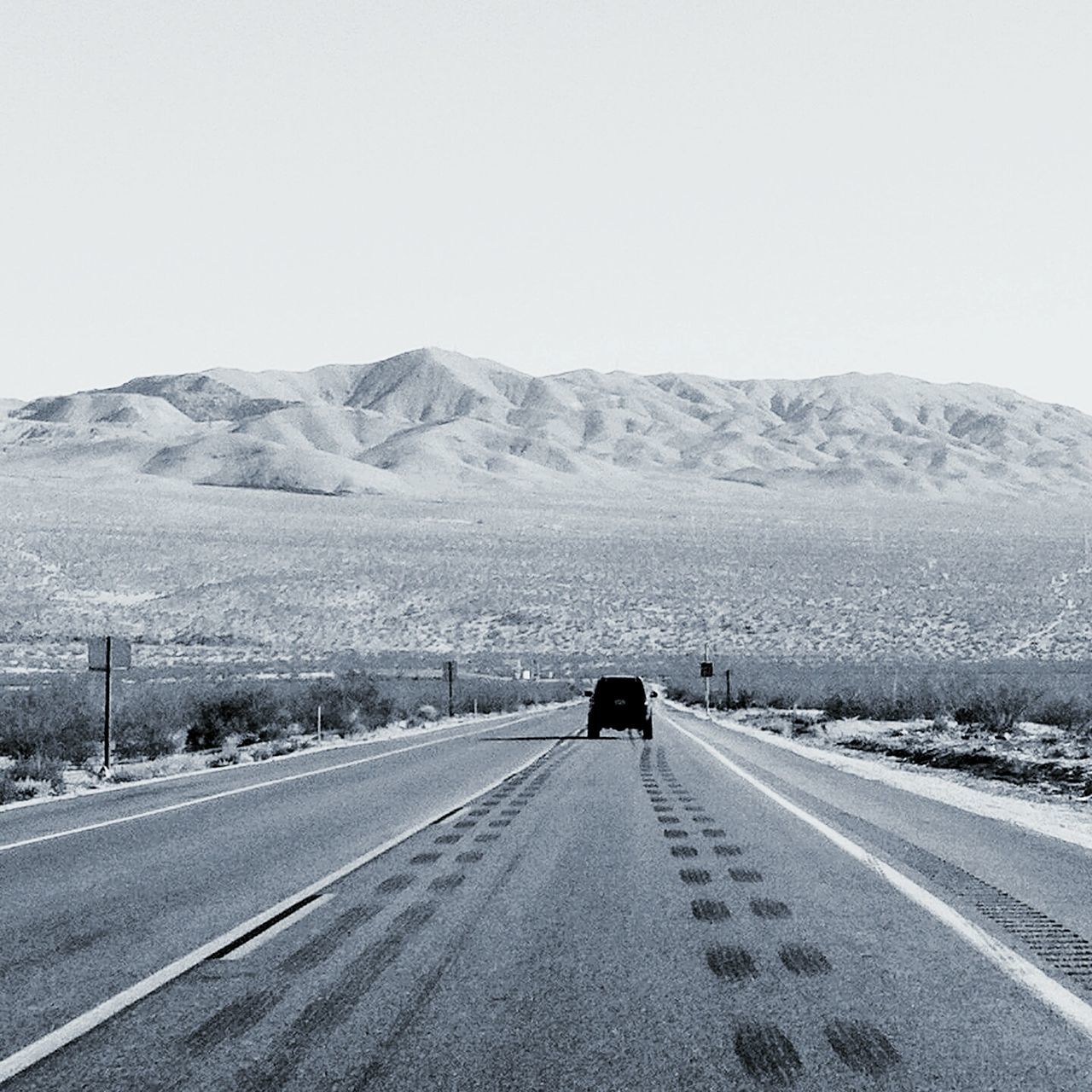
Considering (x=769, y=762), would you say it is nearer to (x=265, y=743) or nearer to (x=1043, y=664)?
(x=265, y=743)

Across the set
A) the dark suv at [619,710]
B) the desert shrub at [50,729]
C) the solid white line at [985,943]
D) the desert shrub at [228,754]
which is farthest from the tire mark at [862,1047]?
the dark suv at [619,710]

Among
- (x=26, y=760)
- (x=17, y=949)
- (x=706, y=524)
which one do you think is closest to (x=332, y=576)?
(x=706, y=524)

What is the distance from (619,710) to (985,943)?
30110 millimetres

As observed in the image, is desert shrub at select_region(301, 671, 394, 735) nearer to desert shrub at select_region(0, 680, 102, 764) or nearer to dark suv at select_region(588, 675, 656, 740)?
desert shrub at select_region(0, 680, 102, 764)

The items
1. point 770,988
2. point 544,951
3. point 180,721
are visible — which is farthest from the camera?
point 180,721

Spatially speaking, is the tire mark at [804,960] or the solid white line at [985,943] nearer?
the solid white line at [985,943]

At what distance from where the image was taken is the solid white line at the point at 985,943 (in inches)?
281

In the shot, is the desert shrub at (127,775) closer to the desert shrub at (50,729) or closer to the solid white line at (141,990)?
the desert shrub at (50,729)

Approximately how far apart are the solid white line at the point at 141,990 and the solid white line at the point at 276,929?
0.34ft

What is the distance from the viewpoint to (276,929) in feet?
30.6

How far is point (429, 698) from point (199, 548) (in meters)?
54.6

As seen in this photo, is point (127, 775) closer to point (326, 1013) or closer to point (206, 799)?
point (206, 799)

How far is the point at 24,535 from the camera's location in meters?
114

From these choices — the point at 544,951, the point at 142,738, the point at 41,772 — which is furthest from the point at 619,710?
the point at 544,951
